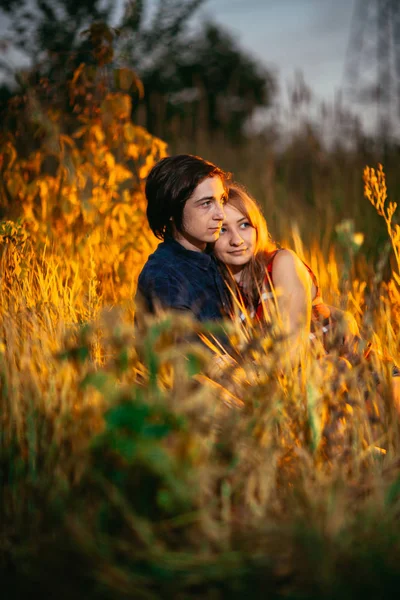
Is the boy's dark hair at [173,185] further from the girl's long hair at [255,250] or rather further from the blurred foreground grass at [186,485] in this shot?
the blurred foreground grass at [186,485]

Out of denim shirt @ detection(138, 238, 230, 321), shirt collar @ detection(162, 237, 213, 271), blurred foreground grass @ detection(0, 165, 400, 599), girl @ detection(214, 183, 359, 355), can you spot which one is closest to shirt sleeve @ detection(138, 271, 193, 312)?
denim shirt @ detection(138, 238, 230, 321)

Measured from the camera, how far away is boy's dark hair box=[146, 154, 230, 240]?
7.27 feet

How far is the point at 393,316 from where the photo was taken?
252 cm

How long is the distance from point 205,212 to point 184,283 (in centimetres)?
28

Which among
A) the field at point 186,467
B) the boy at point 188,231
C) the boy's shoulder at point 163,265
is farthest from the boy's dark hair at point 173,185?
the field at point 186,467

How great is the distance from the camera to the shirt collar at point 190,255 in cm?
224

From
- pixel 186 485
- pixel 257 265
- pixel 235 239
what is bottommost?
pixel 186 485

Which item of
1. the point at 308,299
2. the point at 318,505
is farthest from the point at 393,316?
the point at 318,505

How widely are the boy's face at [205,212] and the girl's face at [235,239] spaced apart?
62 millimetres

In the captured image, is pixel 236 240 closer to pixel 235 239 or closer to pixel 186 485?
pixel 235 239

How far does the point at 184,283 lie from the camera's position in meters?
2.12

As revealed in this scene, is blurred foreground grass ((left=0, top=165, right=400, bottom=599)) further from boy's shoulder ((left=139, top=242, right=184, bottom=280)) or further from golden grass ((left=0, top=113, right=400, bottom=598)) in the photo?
boy's shoulder ((left=139, top=242, right=184, bottom=280))

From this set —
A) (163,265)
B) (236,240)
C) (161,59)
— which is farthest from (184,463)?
(161,59)

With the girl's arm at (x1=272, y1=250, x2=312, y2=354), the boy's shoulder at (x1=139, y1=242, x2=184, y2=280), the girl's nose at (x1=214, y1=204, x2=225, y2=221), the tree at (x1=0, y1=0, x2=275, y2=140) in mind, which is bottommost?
the girl's arm at (x1=272, y1=250, x2=312, y2=354)
